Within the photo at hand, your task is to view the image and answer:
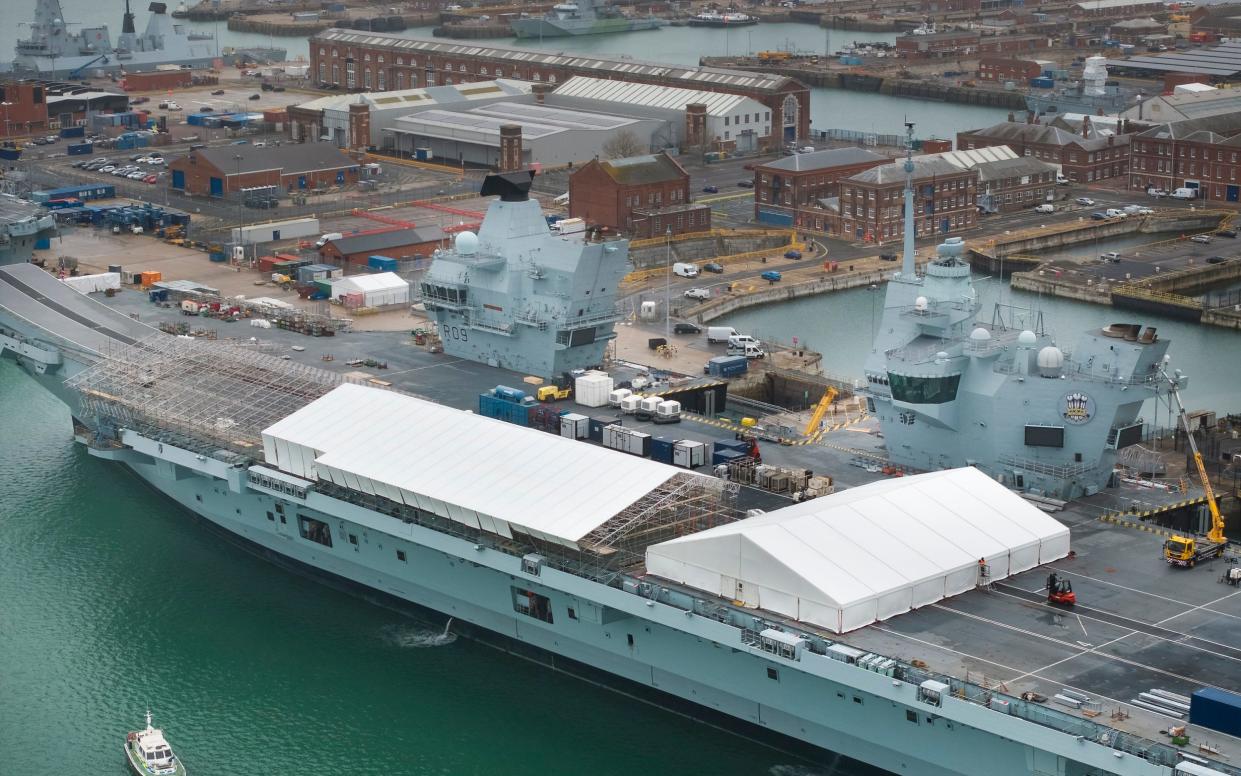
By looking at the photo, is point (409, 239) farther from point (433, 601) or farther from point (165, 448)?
point (433, 601)

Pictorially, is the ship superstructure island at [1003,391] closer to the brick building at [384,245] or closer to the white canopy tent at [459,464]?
the white canopy tent at [459,464]

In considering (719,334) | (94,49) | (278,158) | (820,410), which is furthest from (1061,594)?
(94,49)

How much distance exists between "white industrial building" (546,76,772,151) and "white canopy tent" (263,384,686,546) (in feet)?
237

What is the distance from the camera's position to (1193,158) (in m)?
110

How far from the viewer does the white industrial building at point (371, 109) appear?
12812 cm

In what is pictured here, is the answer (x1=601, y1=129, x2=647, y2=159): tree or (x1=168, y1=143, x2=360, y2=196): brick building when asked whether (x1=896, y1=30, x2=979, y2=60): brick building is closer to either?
(x1=601, y1=129, x2=647, y2=159): tree

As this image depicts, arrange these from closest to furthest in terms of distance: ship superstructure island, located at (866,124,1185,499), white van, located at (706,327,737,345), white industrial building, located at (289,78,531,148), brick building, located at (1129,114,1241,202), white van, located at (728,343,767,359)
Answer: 1. ship superstructure island, located at (866,124,1185,499)
2. white van, located at (728,343,767,359)
3. white van, located at (706,327,737,345)
4. brick building, located at (1129,114,1241,202)
5. white industrial building, located at (289,78,531,148)

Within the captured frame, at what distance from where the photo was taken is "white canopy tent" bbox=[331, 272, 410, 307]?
80.5 m

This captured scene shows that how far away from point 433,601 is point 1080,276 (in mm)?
50695

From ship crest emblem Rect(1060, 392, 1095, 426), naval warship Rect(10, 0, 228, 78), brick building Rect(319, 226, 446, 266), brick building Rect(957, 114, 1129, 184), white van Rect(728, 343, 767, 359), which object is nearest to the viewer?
ship crest emblem Rect(1060, 392, 1095, 426)

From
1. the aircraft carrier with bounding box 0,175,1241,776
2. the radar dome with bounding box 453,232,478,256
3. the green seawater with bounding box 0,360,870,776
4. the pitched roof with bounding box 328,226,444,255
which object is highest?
the radar dome with bounding box 453,232,478,256

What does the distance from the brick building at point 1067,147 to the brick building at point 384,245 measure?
39.6 metres

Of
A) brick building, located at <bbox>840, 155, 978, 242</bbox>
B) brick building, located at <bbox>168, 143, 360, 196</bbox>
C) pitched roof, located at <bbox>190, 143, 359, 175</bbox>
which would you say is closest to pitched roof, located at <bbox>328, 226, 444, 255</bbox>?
brick building, located at <bbox>168, 143, 360, 196</bbox>

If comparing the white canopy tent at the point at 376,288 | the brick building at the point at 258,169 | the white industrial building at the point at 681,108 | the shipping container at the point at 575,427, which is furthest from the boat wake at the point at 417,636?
the white industrial building at the point at 681,108
